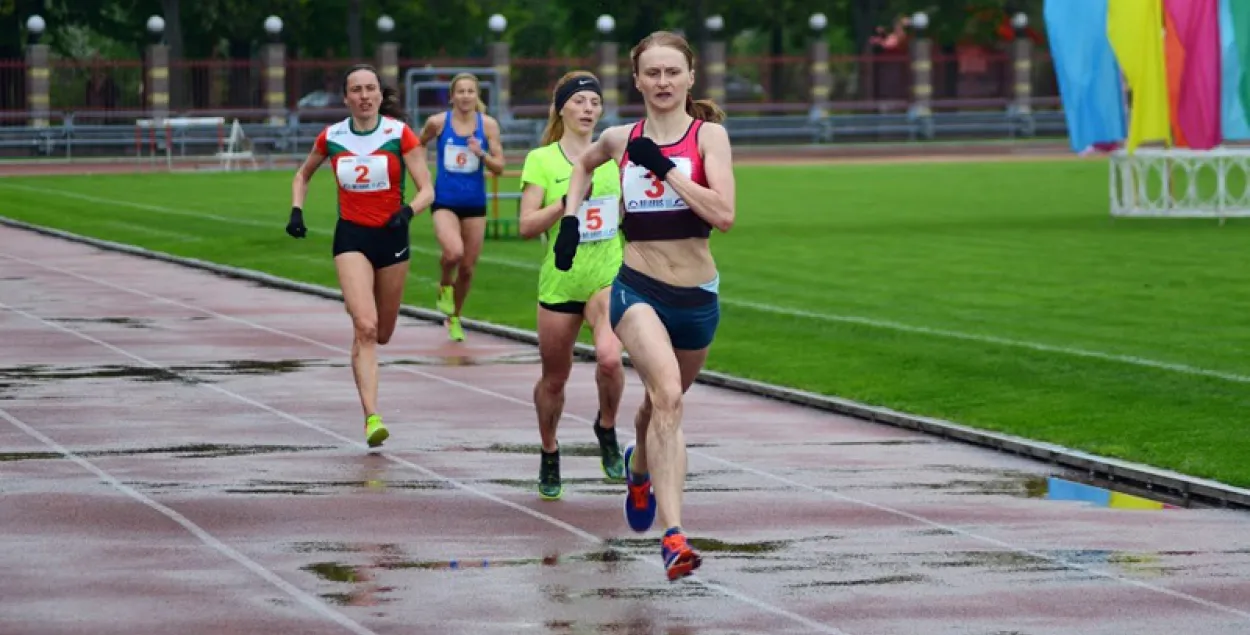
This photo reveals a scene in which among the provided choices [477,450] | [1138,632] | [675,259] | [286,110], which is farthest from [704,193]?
[286,110]

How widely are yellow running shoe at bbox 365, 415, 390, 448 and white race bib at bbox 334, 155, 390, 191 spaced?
1.33m

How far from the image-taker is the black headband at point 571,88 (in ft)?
40.5

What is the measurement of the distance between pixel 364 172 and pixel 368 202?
6.6 inches

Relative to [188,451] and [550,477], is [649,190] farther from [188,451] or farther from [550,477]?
[188,451]

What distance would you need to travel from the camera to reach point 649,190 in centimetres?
996

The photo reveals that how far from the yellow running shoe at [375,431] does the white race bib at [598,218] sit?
2123 mm

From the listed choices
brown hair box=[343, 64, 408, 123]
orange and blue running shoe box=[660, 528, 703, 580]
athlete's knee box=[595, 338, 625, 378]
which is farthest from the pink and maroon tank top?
brown hair box=[343, 64, 408, 123]

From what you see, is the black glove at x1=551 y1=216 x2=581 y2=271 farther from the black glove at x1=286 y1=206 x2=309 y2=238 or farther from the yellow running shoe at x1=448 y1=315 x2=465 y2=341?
the yellow running shoe at x1=448 y1=315 x2=465 y2=341

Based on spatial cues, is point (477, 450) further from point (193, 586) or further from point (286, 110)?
point (286, 110)

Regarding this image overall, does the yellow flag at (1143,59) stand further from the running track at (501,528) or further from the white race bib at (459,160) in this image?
the running track at (501,528)

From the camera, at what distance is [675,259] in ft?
32.9

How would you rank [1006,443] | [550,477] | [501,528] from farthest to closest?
[1006,443] → [550,477] → [501,528]

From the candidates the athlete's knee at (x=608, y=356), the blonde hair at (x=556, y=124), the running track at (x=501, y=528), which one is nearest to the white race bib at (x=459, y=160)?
the running track at (x=501, y=528)

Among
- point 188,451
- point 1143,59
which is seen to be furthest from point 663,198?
point 1143,59
